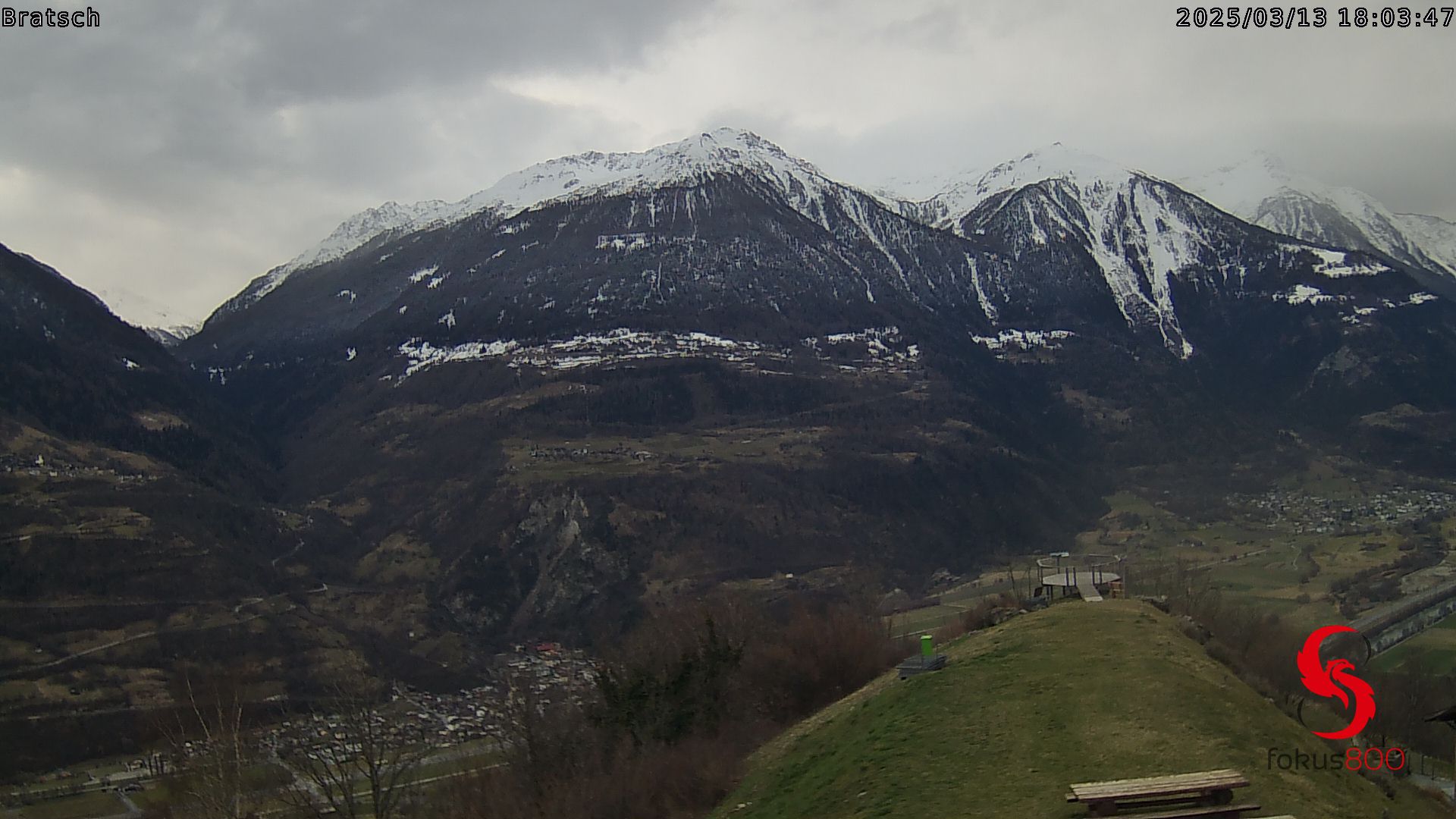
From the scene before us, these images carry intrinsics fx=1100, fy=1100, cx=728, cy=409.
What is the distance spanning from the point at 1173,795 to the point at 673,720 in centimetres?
3759

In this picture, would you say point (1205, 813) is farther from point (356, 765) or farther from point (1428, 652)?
point (1428, 652)

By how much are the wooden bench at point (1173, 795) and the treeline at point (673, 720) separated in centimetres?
2332

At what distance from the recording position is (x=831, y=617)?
7294 centimetres

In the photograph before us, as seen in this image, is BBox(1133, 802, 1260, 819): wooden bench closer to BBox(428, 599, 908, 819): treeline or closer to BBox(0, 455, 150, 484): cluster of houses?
BBox(428, 599, 908, 819): treeline

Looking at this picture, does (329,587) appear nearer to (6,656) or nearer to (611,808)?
(6,656)

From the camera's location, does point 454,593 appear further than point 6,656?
Yes

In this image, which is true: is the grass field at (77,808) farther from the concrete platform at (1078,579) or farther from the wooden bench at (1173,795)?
the wooden bench at (1173,795)

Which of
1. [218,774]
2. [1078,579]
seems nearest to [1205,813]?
[218,774]

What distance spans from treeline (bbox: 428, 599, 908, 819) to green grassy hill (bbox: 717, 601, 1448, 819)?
164 inches

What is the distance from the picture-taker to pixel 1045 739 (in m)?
33.1

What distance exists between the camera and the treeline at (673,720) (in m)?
47.3

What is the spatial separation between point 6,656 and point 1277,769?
135725 mm

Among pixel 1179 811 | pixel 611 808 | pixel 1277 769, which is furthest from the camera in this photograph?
pixel 611 808

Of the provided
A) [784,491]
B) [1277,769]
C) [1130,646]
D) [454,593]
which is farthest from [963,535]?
[1277,769]
